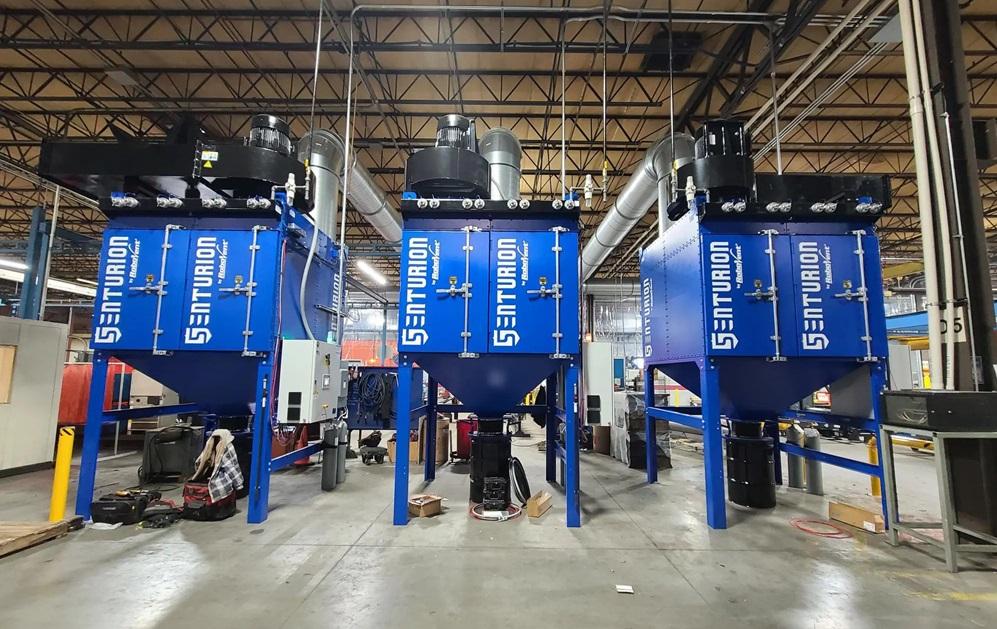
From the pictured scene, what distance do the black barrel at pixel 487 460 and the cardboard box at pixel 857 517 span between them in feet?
11.6

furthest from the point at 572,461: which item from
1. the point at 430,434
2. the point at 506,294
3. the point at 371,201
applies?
the point at 371,201

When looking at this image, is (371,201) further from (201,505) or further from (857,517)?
(857,517)

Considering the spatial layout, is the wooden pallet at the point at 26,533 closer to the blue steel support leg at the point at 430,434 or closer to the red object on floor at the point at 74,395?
the blue steel support leg at the point at 430,434

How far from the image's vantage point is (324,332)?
19.7 feet

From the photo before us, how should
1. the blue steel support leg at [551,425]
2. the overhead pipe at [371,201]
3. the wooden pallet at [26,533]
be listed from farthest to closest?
the overhead pipe at [371,201], the blue steel support leg at [551,425], the wooden pallet at [26,533]

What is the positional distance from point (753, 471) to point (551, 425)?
245 centimetres

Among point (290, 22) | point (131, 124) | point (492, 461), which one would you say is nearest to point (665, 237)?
point (492, 461)

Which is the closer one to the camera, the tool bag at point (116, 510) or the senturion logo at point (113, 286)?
the tool bag at point (116, 510)

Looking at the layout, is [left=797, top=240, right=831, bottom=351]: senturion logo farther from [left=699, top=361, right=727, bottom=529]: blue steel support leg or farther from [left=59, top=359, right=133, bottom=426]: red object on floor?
[left=59, top=359, right=133, bottom=426]: red object on floor

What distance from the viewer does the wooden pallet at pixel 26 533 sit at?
3.49 meters

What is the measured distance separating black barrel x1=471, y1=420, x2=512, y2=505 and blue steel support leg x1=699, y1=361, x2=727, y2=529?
212 cm

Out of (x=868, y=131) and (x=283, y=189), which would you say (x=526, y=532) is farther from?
(x=868, y=131)

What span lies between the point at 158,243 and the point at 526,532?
4.88 m

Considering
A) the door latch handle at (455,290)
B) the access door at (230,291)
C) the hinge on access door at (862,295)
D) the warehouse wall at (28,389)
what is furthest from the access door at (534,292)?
the warehouse wall at (28,389)
